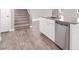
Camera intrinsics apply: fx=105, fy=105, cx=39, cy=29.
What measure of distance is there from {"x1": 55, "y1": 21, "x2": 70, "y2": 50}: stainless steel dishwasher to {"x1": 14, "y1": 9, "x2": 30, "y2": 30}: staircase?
0.35 m

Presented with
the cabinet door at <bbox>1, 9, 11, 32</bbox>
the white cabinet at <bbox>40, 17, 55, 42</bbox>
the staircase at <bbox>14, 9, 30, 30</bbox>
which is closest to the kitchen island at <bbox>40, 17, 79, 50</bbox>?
the white cabinet at <bbox>40, 17, 55, 42</bbox>

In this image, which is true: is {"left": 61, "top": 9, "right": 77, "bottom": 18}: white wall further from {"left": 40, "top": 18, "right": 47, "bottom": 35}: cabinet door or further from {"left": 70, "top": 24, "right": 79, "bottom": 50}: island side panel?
{"left": 40, "top": 18, "right": 47, "bottom": 35}: cabinet door

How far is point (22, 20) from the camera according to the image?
129 centimetres

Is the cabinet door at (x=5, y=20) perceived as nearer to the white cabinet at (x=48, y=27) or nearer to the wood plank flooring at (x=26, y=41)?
A: the wood plank flooring at (x=26, y=41)

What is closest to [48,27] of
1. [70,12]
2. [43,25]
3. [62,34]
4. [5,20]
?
[43,25]

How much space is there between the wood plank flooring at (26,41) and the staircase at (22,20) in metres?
0.06

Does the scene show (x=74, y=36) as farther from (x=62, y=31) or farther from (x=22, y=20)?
→ (x=22, y=20)

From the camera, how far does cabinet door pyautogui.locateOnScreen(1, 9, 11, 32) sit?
113 cm
